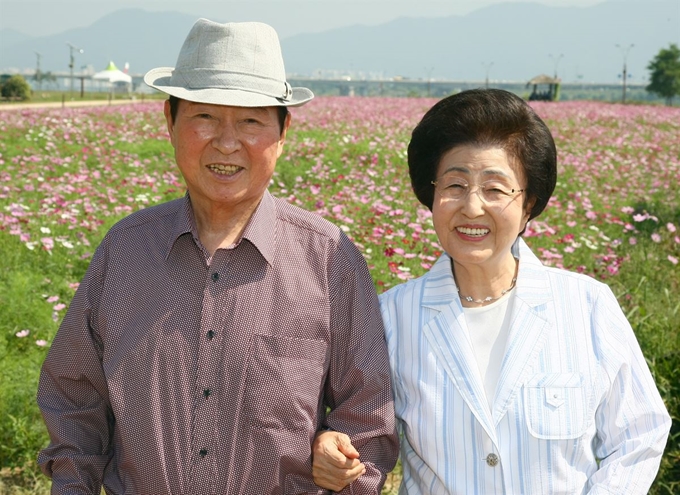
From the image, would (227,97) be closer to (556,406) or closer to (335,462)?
(335,462)

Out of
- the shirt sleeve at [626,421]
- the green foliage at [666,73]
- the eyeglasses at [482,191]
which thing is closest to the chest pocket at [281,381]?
the eyeglasses at [482,191]

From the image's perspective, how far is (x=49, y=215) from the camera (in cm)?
662

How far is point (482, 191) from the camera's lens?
7.17 ft

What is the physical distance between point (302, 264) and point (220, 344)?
1.04ft

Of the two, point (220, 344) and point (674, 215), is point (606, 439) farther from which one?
point (674, 215)

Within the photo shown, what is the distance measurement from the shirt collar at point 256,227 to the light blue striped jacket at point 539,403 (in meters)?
0.49

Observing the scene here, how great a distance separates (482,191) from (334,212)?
4596mm

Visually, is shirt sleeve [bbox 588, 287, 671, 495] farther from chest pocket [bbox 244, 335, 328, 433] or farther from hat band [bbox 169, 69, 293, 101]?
hat band [bbox 169, 69, 293, 101]

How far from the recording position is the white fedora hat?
2.13 m

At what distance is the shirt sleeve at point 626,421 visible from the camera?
6.92 ft

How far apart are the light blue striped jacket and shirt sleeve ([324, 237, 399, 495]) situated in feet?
0.31

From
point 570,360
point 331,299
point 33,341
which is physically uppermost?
point 331,299

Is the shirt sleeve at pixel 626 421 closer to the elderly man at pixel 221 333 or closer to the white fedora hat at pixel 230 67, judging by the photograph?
the elderly man at pixel 221 333

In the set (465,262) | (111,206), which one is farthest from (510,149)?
(111,206)
